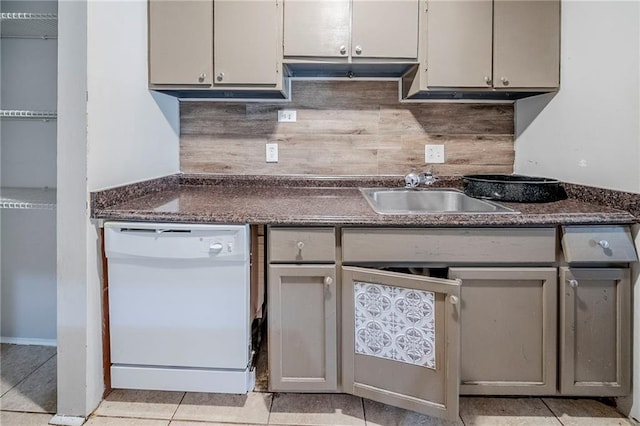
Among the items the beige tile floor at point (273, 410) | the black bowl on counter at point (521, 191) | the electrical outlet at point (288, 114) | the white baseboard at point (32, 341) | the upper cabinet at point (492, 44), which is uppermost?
the upper cabinet at point (492, 44)

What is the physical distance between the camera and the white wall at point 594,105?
1.44 metres

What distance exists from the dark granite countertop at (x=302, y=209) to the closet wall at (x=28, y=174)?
0.53m

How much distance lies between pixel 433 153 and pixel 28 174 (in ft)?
7.13

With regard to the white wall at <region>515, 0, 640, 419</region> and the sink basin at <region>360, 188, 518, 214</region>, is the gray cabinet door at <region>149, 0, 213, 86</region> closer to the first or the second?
the sink basin at <region>360, 188, 518, 214</region>

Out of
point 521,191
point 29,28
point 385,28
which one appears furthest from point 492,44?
point 29,28

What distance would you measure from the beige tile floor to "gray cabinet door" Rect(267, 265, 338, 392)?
117 millimetres

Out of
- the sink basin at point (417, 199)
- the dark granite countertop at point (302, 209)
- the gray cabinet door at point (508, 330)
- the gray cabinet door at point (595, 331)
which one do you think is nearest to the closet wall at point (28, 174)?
the dark granite countertop at point (302, 209)

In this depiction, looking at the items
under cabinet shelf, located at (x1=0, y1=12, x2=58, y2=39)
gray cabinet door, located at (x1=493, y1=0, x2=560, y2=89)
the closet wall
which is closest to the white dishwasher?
the closet wall

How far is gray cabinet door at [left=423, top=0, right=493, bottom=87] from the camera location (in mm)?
1803

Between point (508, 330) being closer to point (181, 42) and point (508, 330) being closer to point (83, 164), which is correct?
point (83, 164)

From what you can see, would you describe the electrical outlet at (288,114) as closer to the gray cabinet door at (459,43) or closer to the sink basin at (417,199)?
the sink basin at (417,199)

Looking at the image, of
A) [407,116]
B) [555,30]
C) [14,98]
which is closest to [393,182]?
[407,116]

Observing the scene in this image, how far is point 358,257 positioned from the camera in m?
1.44

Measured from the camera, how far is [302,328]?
4.81 ft
